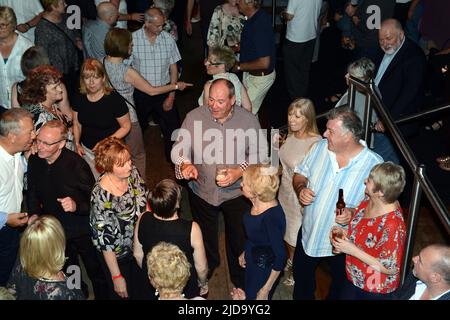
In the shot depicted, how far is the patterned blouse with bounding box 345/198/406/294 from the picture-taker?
11.3ft

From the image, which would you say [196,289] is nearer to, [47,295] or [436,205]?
[47,295]

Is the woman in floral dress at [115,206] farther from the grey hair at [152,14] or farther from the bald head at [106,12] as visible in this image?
the bald head at [106,12]

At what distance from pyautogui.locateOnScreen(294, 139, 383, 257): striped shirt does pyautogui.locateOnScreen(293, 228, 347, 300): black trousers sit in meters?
0.10

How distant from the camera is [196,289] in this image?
3.88 m

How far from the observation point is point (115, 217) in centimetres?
386

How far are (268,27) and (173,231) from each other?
2975mm

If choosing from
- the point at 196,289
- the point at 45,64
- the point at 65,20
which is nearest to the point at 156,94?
the point at 45,64

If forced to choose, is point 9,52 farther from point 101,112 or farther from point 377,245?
point 377,245

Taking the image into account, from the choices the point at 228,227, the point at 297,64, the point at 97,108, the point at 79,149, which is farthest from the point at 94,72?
the point at 297,64

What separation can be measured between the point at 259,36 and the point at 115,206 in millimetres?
2755

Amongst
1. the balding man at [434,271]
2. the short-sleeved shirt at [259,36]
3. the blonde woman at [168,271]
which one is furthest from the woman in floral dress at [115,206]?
the short-sleeved shirt at [259,36]

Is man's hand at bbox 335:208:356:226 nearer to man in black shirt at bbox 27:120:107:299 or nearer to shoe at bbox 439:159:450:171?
man in black shirt at bbox 27:120:107:299

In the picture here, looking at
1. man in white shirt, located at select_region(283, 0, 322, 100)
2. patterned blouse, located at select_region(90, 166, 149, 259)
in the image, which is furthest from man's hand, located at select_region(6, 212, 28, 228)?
man in white shirt, located at select_region(283, 0, 322, 100)

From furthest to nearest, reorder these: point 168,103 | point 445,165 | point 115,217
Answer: point 445,165, point 168,103, point 115,217
